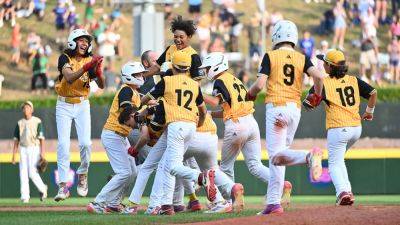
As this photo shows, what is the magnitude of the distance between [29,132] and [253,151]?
7474mm

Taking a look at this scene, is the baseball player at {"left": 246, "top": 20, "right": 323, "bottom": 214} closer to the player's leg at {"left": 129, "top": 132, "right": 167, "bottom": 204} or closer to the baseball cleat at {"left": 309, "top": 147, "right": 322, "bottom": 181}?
the baseball cleat at {"left": 309, "top": 147, "right": 322, "bottom": 181}

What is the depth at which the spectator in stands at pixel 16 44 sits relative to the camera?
36.1 metres

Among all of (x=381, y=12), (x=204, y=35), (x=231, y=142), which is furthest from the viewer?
(x=381, y=12)

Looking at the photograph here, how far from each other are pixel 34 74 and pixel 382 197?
12.9 metres

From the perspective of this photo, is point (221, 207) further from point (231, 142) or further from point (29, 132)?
point (29, 132)

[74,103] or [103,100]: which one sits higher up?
[103,100]

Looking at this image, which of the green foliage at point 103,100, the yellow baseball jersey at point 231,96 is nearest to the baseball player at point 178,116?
the yellow baseball jersey at point 231,96

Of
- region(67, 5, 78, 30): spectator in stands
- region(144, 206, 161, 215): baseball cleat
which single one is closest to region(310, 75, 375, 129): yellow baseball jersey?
region(144, 206, 161, 215): baseball cleat

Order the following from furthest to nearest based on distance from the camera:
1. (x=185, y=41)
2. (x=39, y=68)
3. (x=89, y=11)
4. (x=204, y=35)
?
(x=89, y=11) < (x=204, y=35) < (x=39, y=68) < (x=185, y=41)

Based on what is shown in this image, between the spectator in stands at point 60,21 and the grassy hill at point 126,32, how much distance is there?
323 mm

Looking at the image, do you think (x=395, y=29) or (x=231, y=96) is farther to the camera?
(x=395, y=29)

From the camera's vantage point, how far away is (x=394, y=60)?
1328 inches

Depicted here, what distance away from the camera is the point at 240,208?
16.5m

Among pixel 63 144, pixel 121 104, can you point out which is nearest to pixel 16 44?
pixel 63 144
